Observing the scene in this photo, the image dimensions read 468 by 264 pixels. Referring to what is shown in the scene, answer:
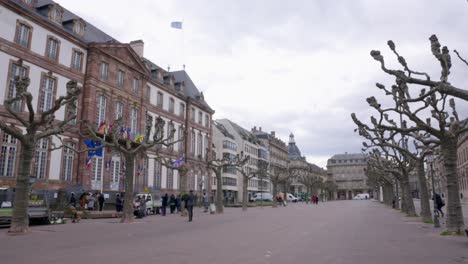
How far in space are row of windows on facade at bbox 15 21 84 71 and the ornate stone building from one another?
0.07 metres

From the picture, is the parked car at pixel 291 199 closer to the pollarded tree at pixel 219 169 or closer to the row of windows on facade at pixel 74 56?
the row of windows on facade at pixel 74 56

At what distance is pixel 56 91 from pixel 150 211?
1295cm

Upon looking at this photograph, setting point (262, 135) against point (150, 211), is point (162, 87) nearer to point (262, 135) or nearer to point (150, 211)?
point (150, 211)

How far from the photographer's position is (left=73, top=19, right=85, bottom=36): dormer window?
120 ft

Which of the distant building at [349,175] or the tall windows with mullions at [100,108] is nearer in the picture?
the tall windows with mullions at [100,108]

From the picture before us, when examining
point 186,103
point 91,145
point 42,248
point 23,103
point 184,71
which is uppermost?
point 184,71

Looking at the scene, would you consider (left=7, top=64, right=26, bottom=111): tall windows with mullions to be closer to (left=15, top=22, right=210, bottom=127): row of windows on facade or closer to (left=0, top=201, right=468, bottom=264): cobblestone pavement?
(left=15, top=22, right=210, bottom=127): row of windows on facade

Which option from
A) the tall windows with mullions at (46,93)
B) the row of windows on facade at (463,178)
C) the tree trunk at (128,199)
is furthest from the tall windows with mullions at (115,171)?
the row of windows on facade at (463,178)

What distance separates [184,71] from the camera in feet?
212

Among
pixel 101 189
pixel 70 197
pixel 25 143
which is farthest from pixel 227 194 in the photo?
pixel 25 143

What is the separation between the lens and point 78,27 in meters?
37.2

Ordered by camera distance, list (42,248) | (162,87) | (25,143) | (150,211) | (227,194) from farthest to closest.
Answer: (227,194) → (162,87) → (150,211) → (25,143) → (42,248)

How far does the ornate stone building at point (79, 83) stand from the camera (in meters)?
29.7

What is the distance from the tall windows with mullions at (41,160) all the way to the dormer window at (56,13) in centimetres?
1080
